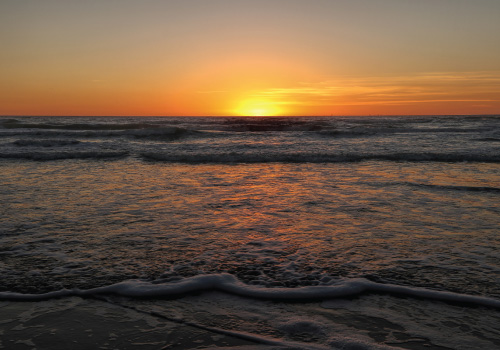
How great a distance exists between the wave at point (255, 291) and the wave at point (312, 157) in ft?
38.8

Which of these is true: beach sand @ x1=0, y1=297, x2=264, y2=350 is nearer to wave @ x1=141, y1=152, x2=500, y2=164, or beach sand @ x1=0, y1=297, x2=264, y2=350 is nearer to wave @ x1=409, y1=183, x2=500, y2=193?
wave @ x1=409, y1=183, x2=500, y2=193

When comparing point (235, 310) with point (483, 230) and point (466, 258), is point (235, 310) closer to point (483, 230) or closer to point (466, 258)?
point (466, 258)

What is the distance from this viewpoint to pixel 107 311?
3449 mm

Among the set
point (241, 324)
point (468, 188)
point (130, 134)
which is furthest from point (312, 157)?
point (130, 134)

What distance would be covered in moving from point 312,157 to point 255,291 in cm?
1290

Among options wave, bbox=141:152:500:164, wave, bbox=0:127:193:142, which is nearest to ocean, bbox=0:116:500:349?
wave, bbox=141:152:500:164

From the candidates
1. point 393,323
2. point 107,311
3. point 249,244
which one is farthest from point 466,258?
point 107,311

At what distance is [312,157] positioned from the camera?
16.2 meters

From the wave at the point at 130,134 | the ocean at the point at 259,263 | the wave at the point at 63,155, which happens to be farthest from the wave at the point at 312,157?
the wave at the point at 130,134

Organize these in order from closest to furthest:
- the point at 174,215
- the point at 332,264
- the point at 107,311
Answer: the point at 107,311 < the point at 332,264 < the point at 174,215

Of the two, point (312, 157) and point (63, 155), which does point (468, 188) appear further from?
point (63, 155)

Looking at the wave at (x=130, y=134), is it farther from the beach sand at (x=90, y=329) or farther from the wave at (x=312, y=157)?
the beach sand at (x=90, y=329)

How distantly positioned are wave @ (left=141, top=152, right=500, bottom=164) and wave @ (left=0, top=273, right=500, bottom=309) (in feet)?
38.8

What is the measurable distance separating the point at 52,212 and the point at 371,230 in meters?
5.76
